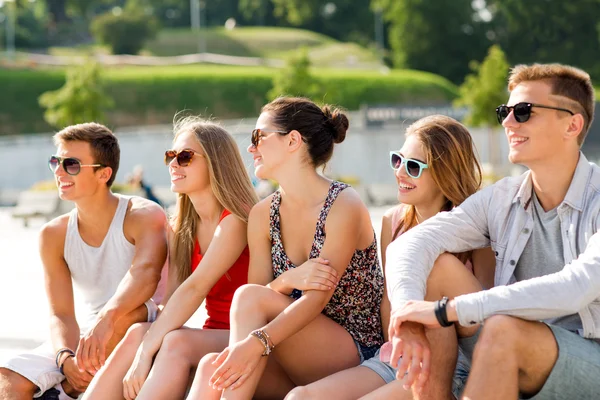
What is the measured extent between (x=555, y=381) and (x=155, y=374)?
1568mm

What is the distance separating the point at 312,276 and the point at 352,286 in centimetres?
30

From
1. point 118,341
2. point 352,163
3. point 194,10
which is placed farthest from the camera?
point 194,10

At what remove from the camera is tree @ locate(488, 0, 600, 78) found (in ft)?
181

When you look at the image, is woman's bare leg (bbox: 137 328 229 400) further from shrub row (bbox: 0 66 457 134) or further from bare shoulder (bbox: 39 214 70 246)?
shrub row (bbox: 0 66 457 134)

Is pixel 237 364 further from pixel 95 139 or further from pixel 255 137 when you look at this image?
pixel 95 139

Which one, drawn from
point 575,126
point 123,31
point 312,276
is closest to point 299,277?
point 312,276

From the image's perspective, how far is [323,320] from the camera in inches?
141

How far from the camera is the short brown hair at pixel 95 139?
4559mm

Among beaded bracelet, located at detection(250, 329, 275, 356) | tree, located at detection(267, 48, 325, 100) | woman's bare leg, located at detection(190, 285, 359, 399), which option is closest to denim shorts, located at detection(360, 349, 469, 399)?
woman's bare leg, located at detection(190, 285, 359, 399)

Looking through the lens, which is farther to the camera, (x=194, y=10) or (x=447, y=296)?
(x=194, y=10)

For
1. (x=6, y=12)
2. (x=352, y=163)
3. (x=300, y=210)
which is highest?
(x=6, y=12)

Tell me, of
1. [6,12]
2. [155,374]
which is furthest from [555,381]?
[6,12]

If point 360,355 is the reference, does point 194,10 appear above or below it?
above

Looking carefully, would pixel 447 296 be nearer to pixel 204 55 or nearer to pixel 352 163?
pixel 352 163
